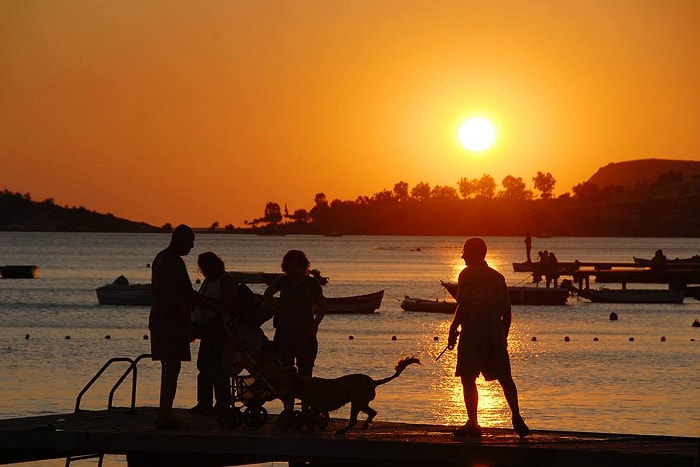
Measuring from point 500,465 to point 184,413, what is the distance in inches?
180

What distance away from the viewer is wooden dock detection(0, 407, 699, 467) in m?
13.5

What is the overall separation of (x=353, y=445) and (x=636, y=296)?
208ft

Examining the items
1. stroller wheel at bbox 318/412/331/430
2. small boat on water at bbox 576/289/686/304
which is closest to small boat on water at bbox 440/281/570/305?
small boat on water at bbox 576/289/686/304

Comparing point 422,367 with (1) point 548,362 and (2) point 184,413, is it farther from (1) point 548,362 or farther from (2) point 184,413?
(2) point 184,413

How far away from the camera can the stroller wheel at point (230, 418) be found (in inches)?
591

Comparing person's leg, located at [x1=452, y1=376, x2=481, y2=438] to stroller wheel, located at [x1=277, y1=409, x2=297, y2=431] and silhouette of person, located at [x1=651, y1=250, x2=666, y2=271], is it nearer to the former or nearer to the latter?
stroller wheel, located at [x1=277, y1=409, x2=297, y2=431]

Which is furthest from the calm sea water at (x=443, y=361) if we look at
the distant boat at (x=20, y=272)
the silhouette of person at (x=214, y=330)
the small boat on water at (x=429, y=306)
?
the distant boat at (x=20, y=272)

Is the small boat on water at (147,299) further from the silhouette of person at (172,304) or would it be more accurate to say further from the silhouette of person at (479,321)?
the silhouette of person at (479,321)

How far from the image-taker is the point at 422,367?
3984 cm

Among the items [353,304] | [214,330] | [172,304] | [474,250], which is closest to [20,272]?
[353,304]

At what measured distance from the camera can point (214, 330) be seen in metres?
15.7

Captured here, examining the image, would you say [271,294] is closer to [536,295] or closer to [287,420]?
[287,420]

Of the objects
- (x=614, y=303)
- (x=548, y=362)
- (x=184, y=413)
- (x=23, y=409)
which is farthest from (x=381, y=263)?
(x=184, y=413)

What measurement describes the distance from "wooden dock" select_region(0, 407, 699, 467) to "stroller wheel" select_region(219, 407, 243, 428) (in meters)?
0.08
